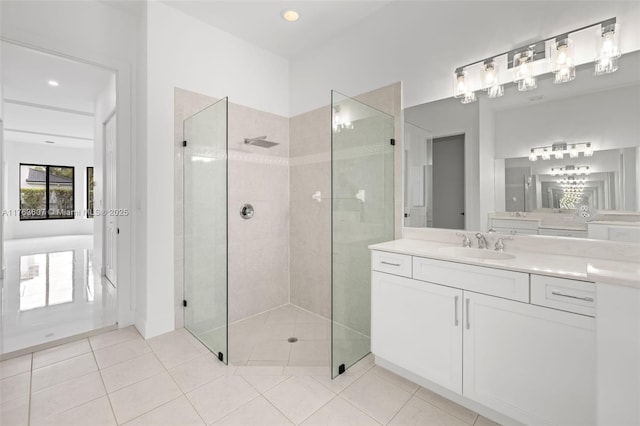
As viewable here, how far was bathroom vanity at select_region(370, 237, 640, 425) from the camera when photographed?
49.3 inches

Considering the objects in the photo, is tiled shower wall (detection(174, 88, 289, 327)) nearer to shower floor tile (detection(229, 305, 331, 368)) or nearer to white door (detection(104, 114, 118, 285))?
shower floor tile (detection(229, 305, 331, 368))

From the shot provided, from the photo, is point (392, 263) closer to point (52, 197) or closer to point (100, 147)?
point (100, 147)

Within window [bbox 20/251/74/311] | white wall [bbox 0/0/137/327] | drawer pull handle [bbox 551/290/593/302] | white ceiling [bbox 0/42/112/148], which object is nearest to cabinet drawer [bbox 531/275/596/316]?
drawer pull handle [bbox 551/290/593/302]

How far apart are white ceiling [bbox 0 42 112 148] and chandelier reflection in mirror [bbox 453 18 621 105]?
3.34 metres

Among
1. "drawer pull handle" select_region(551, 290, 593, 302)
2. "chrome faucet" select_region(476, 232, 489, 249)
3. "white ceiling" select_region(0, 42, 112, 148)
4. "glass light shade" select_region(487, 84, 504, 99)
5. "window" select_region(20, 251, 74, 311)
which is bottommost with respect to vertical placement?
"window" select_region(20, 251, 74, 311)

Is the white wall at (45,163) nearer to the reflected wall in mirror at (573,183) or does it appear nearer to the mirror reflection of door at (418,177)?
the mirror reflection of door at (418,177)

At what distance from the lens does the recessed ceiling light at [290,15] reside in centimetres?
256

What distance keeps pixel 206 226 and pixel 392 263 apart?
155cm

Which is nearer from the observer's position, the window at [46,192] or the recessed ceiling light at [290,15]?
the recessed ceiling light at [290,15]

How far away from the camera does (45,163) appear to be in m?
8.13

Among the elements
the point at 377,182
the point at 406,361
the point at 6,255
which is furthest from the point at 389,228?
the point at 6,255

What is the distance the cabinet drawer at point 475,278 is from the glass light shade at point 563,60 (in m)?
1.24

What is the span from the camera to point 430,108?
2.25 meters

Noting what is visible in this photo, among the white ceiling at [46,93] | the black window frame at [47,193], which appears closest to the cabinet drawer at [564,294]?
the white ceiling at [46,93]
